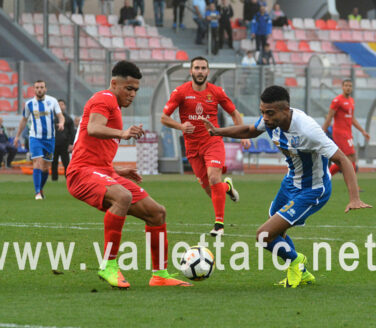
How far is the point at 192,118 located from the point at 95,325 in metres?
6.84

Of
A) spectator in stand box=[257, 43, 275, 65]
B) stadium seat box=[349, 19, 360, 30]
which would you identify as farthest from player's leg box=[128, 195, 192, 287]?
stadium seat box=[349, 19, 360, 30]

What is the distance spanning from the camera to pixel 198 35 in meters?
34.8

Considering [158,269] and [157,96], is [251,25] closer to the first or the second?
[157,96]

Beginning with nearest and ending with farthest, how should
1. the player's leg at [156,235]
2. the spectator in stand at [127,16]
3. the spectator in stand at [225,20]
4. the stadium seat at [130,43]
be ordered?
the player's leg at [156,235]
the stadium seat at [130,43]
the spectator in stand at [225,20]
the spectator in stand at [127,16]

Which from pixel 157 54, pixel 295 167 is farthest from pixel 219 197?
pixel 157 54

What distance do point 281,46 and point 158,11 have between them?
5.49 m

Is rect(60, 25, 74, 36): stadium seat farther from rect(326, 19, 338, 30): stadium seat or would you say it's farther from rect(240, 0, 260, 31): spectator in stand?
rect(326, 19, 338, 30): stadium seat

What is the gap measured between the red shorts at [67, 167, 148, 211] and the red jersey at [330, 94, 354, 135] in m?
11.4

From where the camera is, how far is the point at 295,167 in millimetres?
7762

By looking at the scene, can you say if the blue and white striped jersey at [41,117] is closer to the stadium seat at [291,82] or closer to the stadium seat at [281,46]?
the stadium seat at [291,82]

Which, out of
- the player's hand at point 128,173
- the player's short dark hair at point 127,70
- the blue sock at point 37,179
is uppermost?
the player's short dark hair at point 127,70

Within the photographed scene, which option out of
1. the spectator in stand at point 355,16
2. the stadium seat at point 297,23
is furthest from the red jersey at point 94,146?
the spectator in stand at point 355,16

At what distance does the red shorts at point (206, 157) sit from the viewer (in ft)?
39.5

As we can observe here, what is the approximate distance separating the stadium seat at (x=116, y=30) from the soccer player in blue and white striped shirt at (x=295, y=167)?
86.8ft
